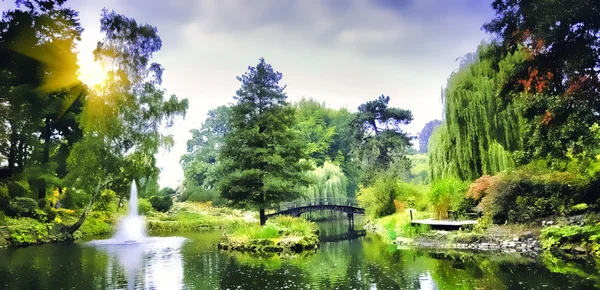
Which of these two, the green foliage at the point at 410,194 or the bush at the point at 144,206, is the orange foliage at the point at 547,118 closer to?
the green foliage at the point at 410,194

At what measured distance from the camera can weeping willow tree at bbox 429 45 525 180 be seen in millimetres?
20906

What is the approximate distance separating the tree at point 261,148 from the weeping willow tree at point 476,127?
838 centimetres

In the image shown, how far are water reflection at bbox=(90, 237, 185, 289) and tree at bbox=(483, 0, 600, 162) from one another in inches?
531

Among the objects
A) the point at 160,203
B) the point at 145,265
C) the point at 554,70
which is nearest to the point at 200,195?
the point at 160,203

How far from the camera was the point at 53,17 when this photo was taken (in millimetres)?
13109

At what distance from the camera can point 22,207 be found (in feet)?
84.4

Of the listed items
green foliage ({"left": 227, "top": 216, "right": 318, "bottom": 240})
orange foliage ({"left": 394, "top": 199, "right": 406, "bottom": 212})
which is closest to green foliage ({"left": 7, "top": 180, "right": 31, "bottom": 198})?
green foliage ({"left": 227, "top": 216, "right": 318, "bottom": 240})

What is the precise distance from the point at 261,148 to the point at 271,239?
18.3 ft

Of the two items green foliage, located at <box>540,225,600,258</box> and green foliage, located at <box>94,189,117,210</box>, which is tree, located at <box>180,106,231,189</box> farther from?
green foliage, located at <box>540,225,600,258</box>

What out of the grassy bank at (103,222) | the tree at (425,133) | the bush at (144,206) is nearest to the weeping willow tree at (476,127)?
the grassy bank at (103,222)

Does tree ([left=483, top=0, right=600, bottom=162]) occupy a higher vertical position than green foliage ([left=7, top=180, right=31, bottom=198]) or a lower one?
higher

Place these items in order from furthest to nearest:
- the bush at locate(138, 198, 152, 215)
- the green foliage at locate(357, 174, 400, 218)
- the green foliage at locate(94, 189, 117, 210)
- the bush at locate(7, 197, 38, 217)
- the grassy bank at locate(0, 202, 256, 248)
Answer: the bush at locate(138, 198, 152, 215), the green foliage at locate(94, 189, 117, 210), the green foliage at locate(357, 174, 400, 218), the bush at locate(7, 197, 38, 217), the grassy bank at locate(0, 202, 256, 248)

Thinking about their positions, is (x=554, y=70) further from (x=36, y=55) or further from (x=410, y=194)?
(x=36, y=55)

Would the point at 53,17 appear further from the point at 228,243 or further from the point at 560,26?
the point at 560,26
